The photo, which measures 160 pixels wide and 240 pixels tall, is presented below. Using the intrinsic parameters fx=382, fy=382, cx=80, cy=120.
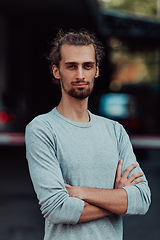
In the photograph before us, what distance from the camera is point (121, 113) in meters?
12.9

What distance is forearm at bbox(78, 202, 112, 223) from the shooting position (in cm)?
216

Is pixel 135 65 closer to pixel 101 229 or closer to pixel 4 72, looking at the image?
pixel 4 72

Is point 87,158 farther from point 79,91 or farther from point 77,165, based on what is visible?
point 79,91

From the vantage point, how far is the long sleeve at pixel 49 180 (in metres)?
2.12

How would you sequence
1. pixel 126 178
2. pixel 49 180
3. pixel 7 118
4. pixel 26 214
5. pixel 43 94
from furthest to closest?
pixel 43 94, pixel 7 118, pixel 26 214, pixel 126 178, pixel 49 180

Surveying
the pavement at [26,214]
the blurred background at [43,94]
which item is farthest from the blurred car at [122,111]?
the pavement at [26,214]

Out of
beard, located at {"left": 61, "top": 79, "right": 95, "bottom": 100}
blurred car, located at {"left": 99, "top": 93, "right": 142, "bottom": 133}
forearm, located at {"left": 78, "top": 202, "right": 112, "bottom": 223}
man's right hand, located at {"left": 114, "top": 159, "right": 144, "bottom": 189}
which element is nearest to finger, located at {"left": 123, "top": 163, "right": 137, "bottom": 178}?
man's right hand, located at {"left": 114, "top": 159, "right": 144, "bottom": 189}

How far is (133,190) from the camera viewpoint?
2359mm

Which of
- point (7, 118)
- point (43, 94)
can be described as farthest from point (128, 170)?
point (43, 94)

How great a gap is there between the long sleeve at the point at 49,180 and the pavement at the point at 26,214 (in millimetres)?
2922

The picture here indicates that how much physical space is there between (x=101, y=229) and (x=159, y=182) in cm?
597

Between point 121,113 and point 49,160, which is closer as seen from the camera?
point 49,160

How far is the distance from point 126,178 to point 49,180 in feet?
1.78

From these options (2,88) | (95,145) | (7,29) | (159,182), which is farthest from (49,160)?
(7,29)
